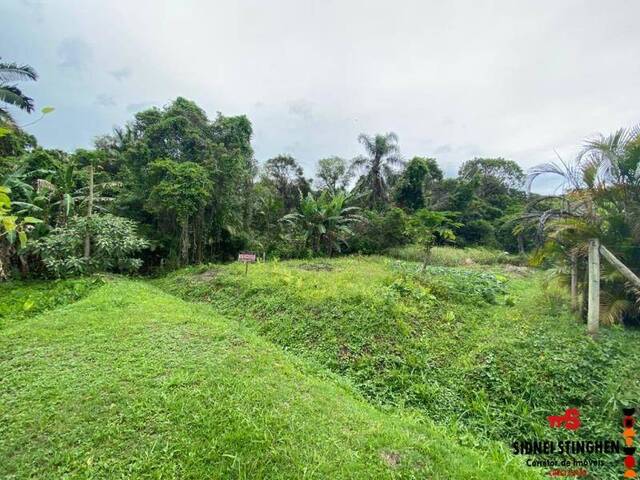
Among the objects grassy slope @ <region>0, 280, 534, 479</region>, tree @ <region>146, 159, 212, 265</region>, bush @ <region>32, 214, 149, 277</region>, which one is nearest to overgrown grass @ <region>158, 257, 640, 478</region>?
grassy slope @ <region>0, 280, 534, 479</region>

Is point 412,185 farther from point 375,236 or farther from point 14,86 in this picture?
point 14,86

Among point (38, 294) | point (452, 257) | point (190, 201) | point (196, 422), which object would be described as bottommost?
point (196, 422)

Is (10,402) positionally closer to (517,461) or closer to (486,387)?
(517,461)

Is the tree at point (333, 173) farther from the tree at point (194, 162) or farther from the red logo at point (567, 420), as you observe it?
the red logo at point (567, 420)

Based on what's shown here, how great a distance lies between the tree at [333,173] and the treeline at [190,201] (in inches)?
2.4

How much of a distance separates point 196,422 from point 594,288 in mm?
5715

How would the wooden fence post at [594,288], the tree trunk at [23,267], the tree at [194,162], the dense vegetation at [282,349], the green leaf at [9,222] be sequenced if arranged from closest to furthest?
the green leaf at [9,222], the dense vegetation at [282,349], the wooden fence post at [594,288], the tree trunk at [23,267], the tree at [194,162]

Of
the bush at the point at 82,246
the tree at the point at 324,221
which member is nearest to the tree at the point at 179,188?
the bush at the point at 82,246

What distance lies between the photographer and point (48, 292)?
756cm

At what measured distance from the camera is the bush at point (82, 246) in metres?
8.90

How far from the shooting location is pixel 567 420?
3.42 meters

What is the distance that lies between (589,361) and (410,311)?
8.02 ft

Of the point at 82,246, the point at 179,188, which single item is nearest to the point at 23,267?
the point at 82,246

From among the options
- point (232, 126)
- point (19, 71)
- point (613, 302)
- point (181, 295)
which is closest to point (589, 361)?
point (613, 302)
